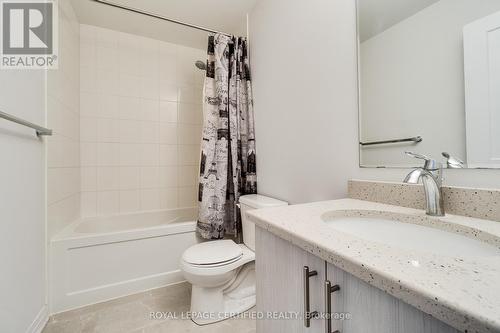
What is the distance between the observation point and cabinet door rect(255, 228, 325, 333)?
0.51 m

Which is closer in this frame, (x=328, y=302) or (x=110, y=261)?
(x=328, y=302)

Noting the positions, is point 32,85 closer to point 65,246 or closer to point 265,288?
point 65,246

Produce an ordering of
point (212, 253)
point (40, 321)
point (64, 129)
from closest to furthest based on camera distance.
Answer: point (40, 321) → point (212, 253) → point (64, 129)

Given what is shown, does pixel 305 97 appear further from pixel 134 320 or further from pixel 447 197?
pixel 134 320

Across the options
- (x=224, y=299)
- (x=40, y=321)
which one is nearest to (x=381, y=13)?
(x=224, y=299)

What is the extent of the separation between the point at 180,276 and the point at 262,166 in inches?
42.8

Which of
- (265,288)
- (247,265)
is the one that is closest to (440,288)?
(265,288)

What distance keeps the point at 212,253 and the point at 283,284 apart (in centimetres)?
80

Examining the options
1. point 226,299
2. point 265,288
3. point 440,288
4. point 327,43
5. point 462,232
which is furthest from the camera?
point 226,299

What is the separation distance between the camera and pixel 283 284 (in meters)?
0.62

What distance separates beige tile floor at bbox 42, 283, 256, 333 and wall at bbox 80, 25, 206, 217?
3.13ft

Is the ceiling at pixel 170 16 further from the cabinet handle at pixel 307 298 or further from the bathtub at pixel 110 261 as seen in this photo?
the cabinet handle at pixel 307 298

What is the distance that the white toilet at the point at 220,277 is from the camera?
1.22 meters

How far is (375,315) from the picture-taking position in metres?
0.39
